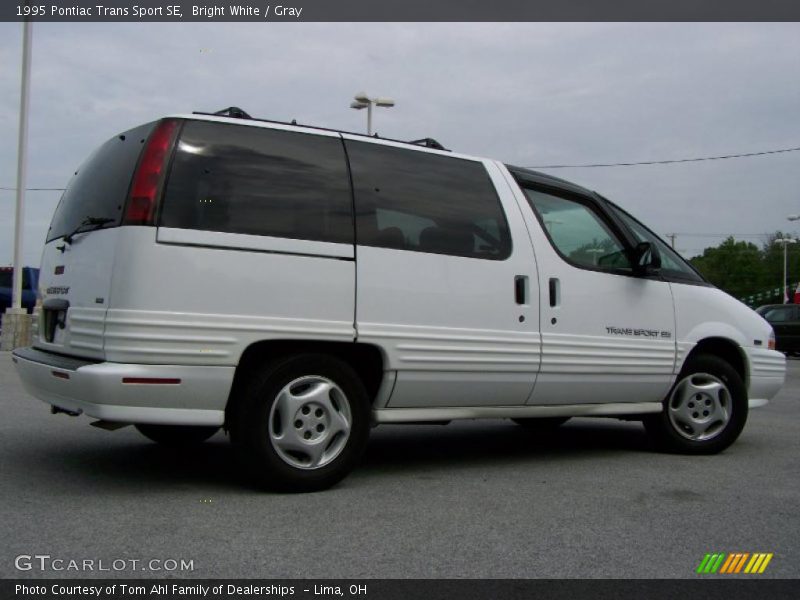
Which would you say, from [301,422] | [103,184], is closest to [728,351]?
[301,422]

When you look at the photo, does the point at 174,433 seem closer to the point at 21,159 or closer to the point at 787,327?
the point at 21,159

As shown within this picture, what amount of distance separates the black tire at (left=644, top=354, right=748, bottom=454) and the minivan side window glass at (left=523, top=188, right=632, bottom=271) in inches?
39.5

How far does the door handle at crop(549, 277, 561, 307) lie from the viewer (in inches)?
206

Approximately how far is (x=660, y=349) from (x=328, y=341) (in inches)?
100

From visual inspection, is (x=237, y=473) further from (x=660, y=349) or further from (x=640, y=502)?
(x=660, y=349)

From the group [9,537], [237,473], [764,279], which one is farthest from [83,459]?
[764,279]

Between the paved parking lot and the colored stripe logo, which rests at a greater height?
the paved parking lot

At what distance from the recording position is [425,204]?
16.0 ft

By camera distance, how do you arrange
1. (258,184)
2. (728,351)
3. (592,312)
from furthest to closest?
(728,351), (592,312), (258,184)

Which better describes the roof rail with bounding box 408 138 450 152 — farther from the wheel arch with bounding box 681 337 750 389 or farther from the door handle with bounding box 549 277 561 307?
the wheel arch with bounding box 681 337 750 389

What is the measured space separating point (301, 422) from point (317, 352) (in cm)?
38

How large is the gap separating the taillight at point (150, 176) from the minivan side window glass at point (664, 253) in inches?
128
